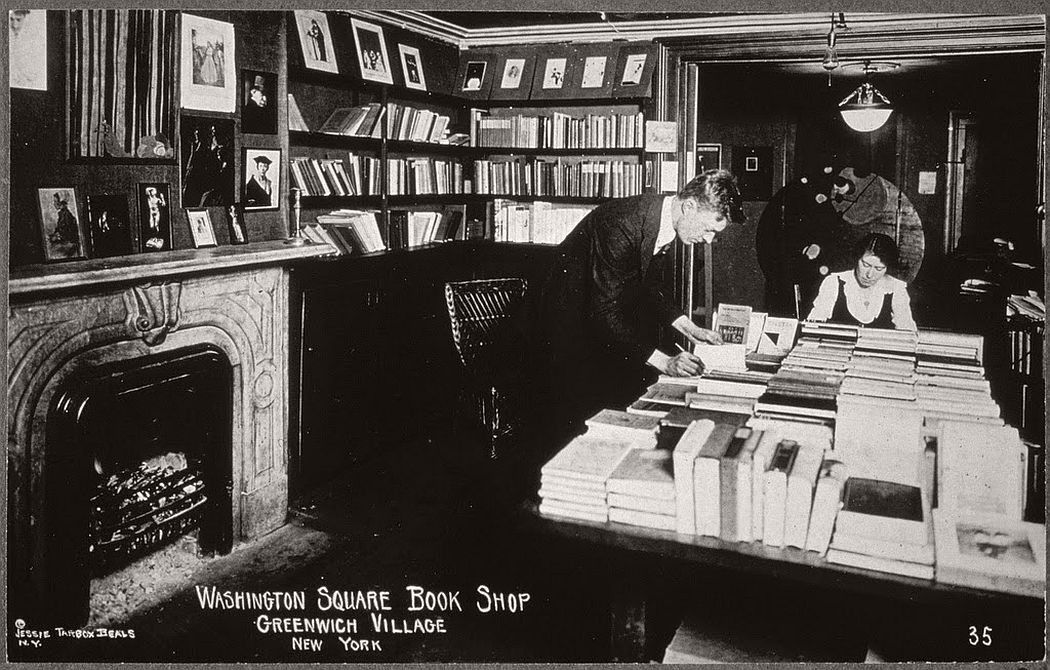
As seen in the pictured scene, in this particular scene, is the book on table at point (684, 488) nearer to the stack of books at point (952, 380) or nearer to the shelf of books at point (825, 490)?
the shelf of books at point (825, 490)

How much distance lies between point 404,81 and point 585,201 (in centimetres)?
141

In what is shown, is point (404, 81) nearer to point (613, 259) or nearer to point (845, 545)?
point (613, 259)

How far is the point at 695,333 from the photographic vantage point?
3191mm

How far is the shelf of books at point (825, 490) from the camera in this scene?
64.2 inches

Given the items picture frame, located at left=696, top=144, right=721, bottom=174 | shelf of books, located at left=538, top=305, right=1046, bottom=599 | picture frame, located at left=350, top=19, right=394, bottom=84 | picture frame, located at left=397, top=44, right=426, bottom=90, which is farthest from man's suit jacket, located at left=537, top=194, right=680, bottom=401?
picture frame, located at left=696, top=144, right=721, bottom=174

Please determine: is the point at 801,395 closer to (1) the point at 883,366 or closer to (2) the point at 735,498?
(1) the point at 883,366

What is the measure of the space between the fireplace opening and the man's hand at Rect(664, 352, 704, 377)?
5.48ft

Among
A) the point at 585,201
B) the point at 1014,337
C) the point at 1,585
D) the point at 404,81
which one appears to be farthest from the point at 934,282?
the point at 1,585

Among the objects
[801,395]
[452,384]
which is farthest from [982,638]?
[452,384]

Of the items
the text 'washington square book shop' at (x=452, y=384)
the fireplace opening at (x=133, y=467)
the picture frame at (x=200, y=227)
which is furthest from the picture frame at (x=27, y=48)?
the fireplace opening at (x=133, y=467)

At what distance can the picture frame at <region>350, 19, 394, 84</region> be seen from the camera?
14.3 ft

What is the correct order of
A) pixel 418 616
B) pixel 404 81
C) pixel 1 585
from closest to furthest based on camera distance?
pixel 1 585
pixel 418 616
pixel 404 81

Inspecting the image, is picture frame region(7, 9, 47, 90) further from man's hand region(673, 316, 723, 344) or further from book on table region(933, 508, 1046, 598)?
Answer: book on table region(933, 508, 1046, 598)

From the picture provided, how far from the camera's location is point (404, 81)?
4.77 m
